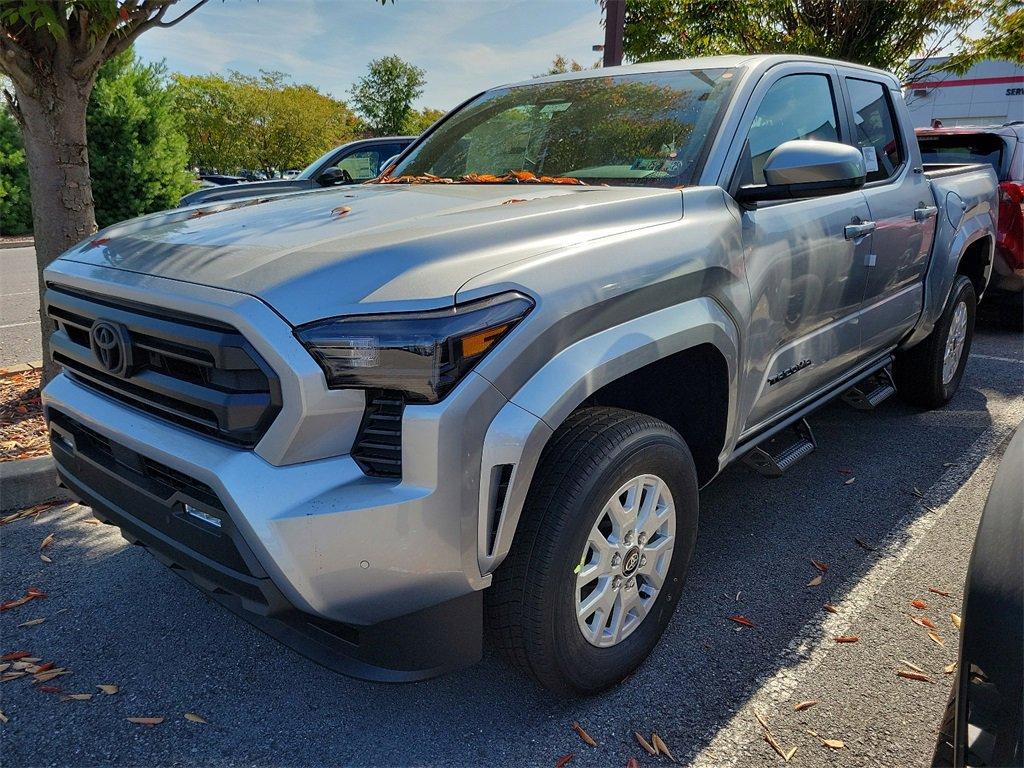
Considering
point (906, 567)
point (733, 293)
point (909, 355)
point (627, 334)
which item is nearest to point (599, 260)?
point (627, 334)

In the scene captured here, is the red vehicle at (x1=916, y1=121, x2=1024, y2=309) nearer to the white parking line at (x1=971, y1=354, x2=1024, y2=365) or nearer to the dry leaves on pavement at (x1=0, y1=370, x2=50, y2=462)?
the white parking line at (x1=971, y1=354, x2=1024, y2=365)

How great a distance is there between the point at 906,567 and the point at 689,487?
1.30 meters

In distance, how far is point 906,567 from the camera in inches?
119

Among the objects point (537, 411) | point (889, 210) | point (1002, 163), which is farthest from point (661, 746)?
point (1002, 163)

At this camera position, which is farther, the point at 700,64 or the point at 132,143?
the point at 132,143

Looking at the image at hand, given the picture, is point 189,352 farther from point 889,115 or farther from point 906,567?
point 889,115

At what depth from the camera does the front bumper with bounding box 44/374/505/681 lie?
1666mm

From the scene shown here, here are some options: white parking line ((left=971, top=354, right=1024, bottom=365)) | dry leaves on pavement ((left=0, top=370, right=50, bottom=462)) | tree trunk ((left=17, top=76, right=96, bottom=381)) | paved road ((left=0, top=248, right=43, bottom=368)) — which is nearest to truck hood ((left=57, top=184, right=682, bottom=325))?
dry leaves on pavement ((left=0, top=370, right=50, bottom=462))

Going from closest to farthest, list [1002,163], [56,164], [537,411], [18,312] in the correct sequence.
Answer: [537,411], [56,164], [1002,163], [18,312]

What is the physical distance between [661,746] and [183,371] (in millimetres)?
1658

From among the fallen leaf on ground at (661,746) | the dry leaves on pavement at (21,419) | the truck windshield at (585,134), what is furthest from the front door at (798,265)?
the dry leaves on pavement at (21,419)

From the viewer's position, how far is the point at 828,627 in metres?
2.65

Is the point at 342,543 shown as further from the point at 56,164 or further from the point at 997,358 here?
the point at 997,358

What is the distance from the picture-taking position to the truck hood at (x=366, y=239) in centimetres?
175
